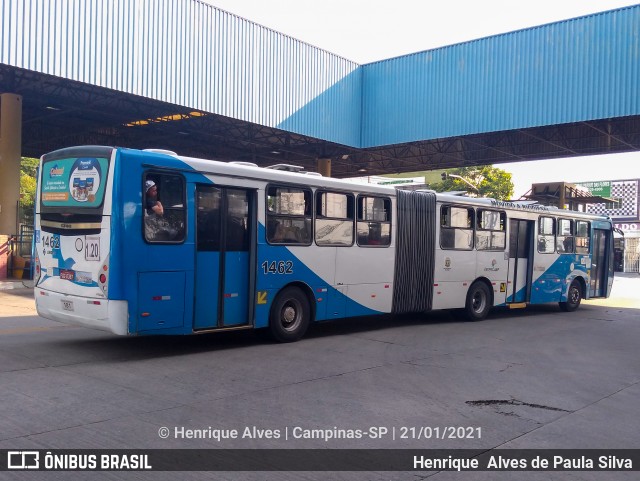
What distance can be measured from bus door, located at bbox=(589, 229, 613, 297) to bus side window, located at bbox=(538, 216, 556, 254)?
262 centimetres

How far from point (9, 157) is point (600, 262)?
21638 millimetres

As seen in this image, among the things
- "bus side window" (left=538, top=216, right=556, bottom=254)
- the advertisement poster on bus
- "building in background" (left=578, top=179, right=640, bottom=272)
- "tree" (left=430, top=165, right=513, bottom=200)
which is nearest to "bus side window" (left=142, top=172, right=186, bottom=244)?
the advertisement poster on bus

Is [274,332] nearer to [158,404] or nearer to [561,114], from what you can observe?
[158,404]

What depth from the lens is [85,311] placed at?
A: 30.4 feet

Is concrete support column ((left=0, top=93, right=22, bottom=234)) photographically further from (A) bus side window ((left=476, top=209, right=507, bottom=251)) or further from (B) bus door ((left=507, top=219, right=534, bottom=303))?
(B) bus door ((left=507, top=219, right=534, bottom=303))

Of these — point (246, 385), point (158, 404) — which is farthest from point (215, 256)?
point (158, 404)

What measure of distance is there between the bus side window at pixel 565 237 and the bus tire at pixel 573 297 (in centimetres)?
137

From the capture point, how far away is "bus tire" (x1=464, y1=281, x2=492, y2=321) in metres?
16.2

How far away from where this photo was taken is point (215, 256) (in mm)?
10266

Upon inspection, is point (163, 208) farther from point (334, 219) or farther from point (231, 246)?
point (334, 219)

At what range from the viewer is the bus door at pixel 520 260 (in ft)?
57.1

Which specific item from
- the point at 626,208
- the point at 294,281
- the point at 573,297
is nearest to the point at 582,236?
the point at 573,297

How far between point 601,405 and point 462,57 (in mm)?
19159

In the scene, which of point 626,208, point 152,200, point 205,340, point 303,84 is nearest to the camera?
point 152,200
